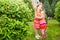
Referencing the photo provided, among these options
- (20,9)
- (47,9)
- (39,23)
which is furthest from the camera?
(47,9)

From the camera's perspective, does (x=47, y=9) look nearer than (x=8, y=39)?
No

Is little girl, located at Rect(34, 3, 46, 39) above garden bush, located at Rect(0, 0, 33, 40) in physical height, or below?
below

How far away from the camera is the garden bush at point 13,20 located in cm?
640

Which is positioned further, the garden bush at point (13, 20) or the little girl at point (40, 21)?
the little girl at point (40, 21)

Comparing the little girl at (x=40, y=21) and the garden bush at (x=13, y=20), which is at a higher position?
the garden bush at (x=13, y=20)

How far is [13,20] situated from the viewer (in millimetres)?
6520

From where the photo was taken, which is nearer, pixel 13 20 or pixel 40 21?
pixel 13 20

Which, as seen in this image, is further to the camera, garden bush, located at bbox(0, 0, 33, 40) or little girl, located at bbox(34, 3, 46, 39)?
little girl, located at bbox(34, 3, 46, 39)

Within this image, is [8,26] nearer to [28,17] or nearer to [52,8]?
[28,17]

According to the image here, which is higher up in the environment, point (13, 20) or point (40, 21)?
point (13, 20)

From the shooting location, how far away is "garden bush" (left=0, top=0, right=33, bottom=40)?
640cm

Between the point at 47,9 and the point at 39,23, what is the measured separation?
20.4 feet

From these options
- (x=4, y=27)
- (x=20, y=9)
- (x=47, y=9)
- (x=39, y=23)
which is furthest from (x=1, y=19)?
(x=47, y=9)

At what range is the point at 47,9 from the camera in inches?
602
